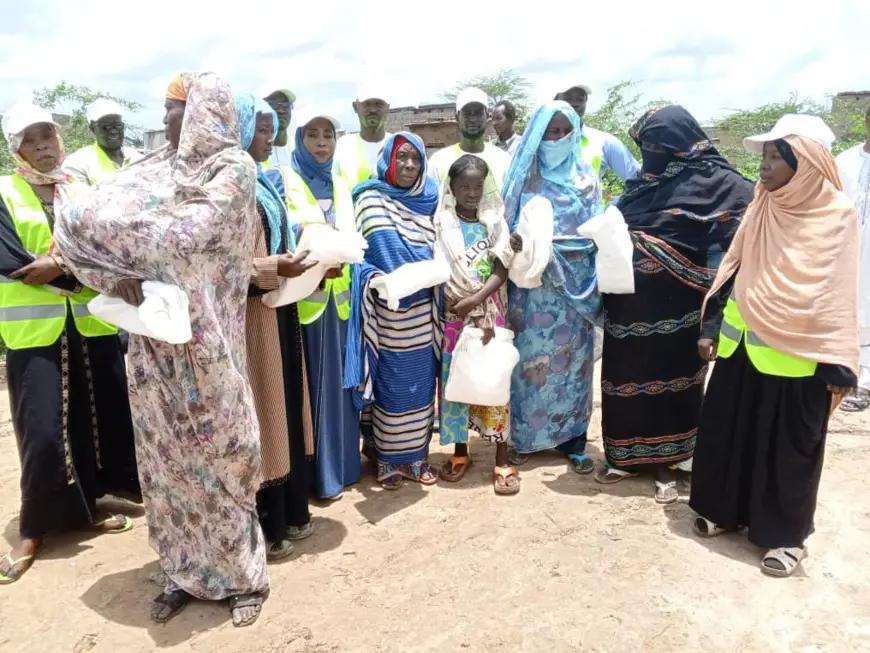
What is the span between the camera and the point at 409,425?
12.5 ft

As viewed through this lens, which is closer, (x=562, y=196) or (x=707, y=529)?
(x=707, y=529)

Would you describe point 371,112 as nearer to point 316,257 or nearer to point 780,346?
point 316,257

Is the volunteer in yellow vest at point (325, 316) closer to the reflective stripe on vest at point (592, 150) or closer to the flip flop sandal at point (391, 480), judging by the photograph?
the flip flop sandal at point (391, 480)

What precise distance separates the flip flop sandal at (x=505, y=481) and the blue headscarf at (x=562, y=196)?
1051 millimetres

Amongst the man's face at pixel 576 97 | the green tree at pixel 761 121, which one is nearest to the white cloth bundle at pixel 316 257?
the man's face at pixel 576 97

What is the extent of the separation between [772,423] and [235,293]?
7.86 ft

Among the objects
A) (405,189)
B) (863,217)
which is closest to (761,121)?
(863,217)

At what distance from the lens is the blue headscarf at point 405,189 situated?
3.49 m

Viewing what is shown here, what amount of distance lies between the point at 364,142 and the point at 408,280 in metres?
1.81

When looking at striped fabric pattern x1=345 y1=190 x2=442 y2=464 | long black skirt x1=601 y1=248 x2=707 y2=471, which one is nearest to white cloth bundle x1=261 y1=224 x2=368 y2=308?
striped fabric pattern x1=345 y1=190 x2=442 y2=464

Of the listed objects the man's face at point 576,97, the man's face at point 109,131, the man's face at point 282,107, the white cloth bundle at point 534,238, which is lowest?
the white cloth bundle at point 534,238

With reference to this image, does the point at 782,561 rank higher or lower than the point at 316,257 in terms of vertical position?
lower

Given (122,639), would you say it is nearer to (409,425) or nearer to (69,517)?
(69,517)

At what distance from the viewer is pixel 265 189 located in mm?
2842
